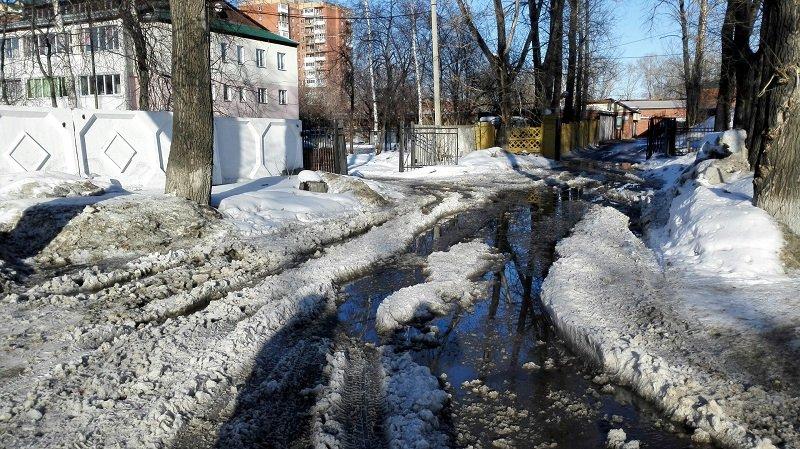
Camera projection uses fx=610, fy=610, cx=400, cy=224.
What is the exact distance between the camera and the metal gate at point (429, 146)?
23.7 m

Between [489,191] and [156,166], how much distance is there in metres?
8.95

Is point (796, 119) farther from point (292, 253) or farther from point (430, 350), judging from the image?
point (292, 253)

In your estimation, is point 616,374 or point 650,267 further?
point 650,267

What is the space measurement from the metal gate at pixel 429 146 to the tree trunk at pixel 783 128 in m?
15.9

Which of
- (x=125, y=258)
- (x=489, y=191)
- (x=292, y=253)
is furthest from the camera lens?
(x=489, y=191)

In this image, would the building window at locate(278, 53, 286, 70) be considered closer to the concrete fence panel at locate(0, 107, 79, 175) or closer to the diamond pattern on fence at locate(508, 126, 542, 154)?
the diamond pattern on fence at locate(508, 126, 542, 154)

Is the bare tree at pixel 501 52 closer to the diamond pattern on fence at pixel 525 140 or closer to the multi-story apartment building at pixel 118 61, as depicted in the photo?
the diamond pattern on fence at pixel 525 140

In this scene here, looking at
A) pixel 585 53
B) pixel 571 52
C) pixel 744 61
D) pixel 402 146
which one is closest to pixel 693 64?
pixel 585 53

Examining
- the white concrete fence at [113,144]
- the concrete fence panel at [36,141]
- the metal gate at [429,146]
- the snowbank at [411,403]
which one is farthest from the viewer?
the metal gate at [429,146]

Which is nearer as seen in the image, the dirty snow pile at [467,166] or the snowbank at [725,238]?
the snowbank at [725,238]

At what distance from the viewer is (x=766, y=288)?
6066 millimetres

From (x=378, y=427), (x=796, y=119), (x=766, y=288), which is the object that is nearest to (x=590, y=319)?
(x=766, y=288)

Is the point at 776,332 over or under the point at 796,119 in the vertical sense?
under

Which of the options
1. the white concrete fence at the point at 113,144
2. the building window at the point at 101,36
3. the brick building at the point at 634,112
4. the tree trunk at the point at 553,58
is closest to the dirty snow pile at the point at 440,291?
the white concrete fence at the point at 113,144
